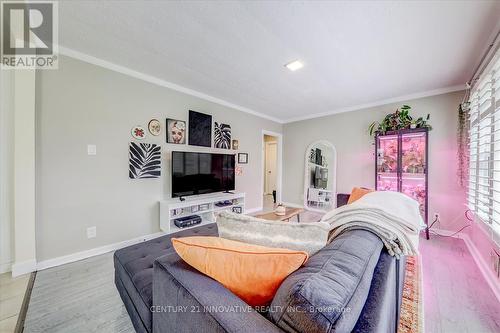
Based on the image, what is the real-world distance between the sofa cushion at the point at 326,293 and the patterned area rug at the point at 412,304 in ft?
3.39

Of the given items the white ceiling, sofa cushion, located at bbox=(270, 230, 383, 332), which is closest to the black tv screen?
the white ceiling

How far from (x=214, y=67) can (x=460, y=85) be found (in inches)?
140

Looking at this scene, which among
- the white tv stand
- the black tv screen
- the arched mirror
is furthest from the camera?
the arched mirror

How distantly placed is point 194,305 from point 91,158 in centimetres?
235

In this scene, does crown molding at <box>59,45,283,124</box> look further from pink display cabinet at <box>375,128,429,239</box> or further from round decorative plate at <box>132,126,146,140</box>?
pink display cabinet at <box>375,128,429,239</box>

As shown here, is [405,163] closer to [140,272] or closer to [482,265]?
[482,265]

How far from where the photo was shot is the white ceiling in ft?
5.10

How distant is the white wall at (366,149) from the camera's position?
119 inches

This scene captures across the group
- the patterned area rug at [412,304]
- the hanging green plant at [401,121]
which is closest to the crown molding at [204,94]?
the hanging green plant at [401,121]

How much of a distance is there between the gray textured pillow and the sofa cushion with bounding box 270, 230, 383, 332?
7 centimetres

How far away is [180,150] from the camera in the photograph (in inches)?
122

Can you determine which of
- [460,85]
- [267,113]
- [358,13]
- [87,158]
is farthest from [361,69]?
[87,158]

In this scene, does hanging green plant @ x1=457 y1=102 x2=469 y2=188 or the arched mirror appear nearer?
hanging green plant @ x1=457 y1=102 x2=469 y2=188

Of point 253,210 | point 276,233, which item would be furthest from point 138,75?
point 253,210
